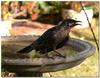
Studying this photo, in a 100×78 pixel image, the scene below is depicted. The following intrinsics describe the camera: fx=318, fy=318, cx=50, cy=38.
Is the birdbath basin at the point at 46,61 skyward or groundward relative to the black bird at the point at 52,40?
groundward

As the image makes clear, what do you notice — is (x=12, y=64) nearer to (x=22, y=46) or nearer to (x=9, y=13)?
(x=22, y=46)

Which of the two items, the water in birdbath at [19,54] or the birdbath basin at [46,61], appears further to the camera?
the water in birdbath at [19,54]

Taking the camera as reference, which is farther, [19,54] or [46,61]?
[19,54]

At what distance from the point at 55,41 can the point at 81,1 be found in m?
0.69

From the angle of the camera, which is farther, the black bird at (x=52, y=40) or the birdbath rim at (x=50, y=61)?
the black bird at (x=52, y=40)

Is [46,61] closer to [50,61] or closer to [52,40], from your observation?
[50,61]

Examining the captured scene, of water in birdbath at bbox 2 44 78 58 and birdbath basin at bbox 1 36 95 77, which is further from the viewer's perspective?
water in birdbath at bbox 2 44 78 58

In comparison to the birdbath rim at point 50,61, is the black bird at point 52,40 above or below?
above

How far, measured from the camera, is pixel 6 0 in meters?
2.01

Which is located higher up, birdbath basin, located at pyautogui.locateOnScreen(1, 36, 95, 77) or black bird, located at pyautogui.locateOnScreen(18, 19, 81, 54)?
black bird, located at pyautogui.locateOnScreen(18, 19, 81, 54)

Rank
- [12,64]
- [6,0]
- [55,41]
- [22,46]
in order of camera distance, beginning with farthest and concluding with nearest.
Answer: [6,0] < [22,46] < [55,41] < [12,64]

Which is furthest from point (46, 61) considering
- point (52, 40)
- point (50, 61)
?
point (52, 40)

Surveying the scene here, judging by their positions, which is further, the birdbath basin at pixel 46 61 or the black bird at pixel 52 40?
the black bird at pixel 52 40

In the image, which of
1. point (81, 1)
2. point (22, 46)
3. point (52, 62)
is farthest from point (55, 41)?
point (81, 1)
